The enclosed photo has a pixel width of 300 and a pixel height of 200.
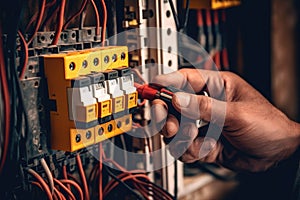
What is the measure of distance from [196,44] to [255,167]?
0.38m

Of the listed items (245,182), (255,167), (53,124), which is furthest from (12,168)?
(245,182)

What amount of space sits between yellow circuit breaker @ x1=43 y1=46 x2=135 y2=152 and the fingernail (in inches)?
4.1

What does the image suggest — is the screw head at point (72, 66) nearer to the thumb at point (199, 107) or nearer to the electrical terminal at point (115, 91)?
the electrical terminal at point (115, 91)

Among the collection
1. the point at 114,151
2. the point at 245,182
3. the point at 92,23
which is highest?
the point at 92,23

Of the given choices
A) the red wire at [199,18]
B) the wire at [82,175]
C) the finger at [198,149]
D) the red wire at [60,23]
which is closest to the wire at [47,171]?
the wire at [82,175]

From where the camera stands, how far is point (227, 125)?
1.04 meters

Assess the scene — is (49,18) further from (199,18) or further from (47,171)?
(199,18)

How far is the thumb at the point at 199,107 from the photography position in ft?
2.94

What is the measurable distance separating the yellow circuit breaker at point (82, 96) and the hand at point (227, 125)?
13cm

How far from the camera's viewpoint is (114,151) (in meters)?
1.06

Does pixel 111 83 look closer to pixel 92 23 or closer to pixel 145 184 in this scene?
pixel 92 23

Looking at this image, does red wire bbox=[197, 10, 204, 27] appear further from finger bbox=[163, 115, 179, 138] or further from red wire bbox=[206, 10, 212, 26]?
finger bbox=[163, 115, 179, 138]

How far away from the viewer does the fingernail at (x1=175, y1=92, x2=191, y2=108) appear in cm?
89

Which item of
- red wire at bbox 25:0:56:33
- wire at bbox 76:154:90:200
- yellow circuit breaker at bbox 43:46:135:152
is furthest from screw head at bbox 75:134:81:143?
red wire at bbox 25:0:56:33
